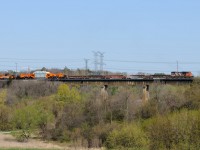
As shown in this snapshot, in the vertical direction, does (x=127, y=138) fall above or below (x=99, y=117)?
below

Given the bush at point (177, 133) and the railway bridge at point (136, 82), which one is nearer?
the bush at point (177, 133)

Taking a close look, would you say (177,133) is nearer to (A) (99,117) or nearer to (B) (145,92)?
(A) (99,117)

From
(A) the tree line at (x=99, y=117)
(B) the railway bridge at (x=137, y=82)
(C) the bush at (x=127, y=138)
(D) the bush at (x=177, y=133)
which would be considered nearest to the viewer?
(D) the bush at (x=177, y=133)

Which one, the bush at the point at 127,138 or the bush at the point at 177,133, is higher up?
the bush at the point at 177,133

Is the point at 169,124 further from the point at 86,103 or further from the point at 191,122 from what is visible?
the point at 86,103

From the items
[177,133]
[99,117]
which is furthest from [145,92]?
[177,133]

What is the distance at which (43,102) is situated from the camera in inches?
3703

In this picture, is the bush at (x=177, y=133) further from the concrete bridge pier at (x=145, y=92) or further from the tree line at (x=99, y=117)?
the concrete bridge pier at (x=145, y=92)

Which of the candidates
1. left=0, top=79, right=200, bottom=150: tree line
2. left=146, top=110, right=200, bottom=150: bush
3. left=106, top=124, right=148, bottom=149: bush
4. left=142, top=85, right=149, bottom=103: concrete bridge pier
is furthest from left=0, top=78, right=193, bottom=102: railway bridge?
left=146, top=110, right=200, bottom=150: bush

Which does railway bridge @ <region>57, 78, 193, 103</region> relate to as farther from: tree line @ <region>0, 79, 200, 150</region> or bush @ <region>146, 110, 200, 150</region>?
bush @ <region>146, 110, 200, 150</region>

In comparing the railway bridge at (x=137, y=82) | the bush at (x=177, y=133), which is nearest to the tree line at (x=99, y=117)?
the railway bridge at (x=137, y=82)

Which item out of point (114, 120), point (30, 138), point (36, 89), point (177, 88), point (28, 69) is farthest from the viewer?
point (28, 69)

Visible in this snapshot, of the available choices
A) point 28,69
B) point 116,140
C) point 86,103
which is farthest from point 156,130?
point 28,69

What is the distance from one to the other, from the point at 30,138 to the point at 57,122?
4.71 meters
